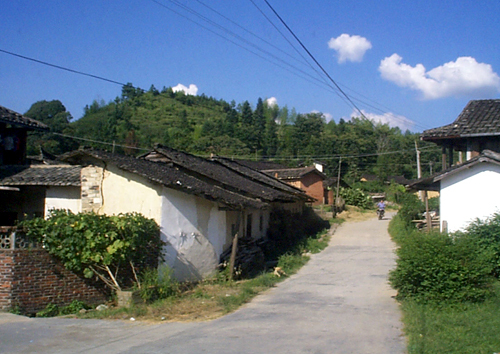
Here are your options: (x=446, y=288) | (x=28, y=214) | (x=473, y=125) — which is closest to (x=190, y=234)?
(x=446, y=288)

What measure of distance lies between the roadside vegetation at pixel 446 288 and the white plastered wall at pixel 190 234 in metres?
5.80

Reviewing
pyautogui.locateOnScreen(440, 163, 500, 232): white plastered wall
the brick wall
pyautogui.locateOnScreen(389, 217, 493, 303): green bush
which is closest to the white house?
pyautogui.locateOnScreen(440, 163, 500, 232): white plastered wall

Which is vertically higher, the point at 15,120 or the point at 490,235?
the point at 15,120

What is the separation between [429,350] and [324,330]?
218cm

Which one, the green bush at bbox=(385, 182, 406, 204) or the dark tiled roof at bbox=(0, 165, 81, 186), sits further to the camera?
the green bush at bbox=(385, 182, 406, 204)

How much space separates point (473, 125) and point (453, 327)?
11002mm

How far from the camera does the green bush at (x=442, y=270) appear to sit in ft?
32.9

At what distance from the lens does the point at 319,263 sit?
1912 centimetres

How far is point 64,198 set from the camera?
16.0 metres

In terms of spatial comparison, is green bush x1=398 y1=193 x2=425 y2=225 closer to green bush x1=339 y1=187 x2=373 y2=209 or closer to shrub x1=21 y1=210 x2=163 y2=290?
green bush x1=339 y1=187 x2=373 y2=209

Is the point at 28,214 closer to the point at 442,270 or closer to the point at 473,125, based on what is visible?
the point at 442,270

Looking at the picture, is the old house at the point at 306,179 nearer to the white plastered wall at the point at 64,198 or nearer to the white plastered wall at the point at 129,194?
the white plastered wall at the point at 64,198

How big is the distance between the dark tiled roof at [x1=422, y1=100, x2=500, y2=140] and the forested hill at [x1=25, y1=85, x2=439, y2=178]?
3729 cm

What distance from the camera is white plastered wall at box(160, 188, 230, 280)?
525 inches
